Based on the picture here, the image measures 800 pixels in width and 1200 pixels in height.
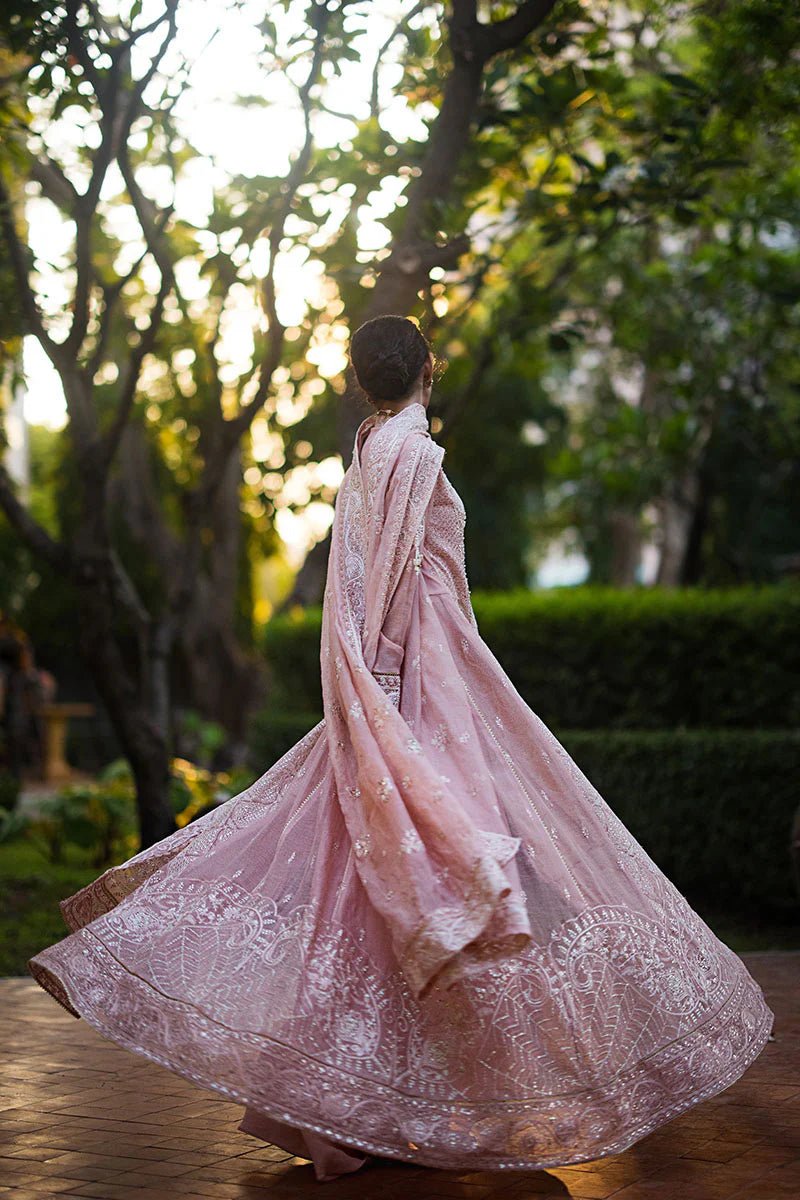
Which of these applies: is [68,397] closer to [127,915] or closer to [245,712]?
[127,915]

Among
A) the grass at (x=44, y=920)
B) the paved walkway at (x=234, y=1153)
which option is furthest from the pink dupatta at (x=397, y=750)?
the grass at (x=44, y=920)

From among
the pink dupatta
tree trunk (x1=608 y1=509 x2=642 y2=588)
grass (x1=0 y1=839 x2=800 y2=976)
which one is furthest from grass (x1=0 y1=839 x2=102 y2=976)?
tree trunk (x1=608 y1=509 x2=642 y2=588)

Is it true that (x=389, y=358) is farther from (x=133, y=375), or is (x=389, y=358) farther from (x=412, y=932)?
(x=133, y=375)

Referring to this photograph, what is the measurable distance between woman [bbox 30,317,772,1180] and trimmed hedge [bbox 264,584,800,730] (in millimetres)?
4724

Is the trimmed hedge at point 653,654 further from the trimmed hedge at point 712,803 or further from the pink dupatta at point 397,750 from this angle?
the pink dupatta at point 397,750

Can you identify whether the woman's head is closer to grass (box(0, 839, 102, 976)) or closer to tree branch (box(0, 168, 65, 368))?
grass (box(0, 839, 102, 976))

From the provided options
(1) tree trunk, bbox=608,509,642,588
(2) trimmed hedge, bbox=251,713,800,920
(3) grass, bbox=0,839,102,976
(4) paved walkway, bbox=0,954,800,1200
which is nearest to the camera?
(4) paved walkway, bbox=0,954,800,1200

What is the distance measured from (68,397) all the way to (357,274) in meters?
1.63

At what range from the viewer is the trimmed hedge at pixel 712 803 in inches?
308

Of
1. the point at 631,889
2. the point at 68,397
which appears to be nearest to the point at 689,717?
the point at 68,397

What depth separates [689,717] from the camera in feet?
29.2

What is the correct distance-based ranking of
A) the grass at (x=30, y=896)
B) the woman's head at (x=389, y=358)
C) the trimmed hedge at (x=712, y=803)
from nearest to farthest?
the woman's head at (x=389, y=358), the grass at (x=30, y=896), the trimmed hedge at (x=712, y=803)

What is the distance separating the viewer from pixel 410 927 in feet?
10.6

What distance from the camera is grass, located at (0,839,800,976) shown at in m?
7.18
